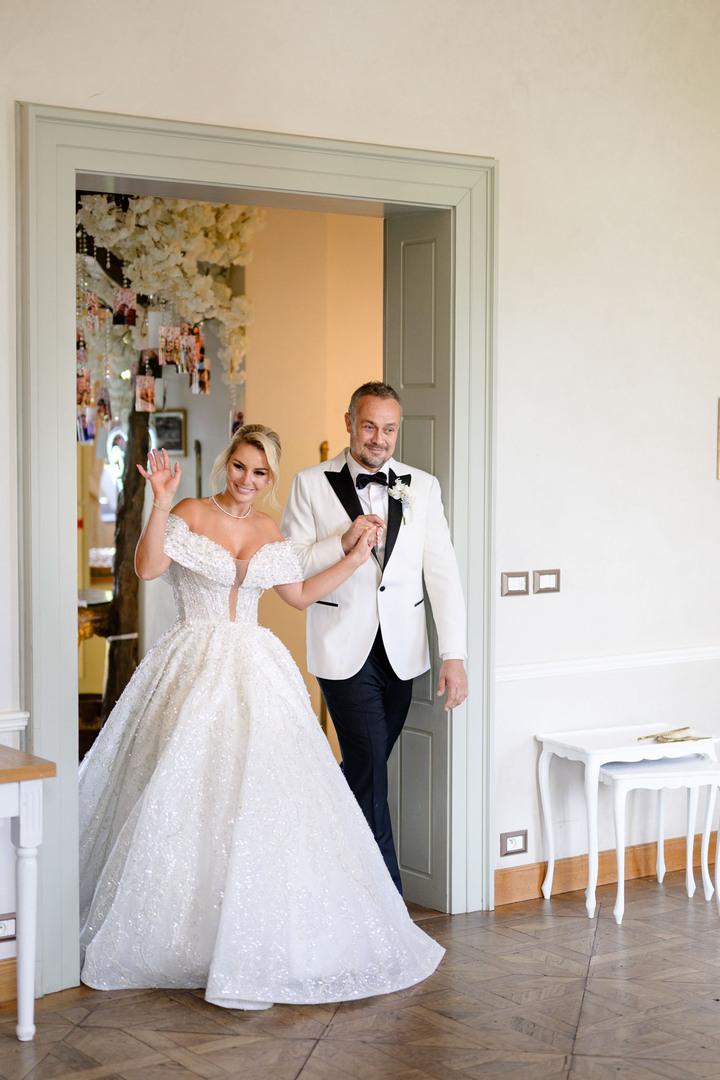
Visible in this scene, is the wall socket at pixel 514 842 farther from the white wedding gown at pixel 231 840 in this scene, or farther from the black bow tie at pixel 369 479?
the black bow tie at pixel 369 479

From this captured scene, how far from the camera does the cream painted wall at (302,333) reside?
6559 mm

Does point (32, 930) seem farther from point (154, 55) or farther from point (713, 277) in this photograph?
point (713, 277)

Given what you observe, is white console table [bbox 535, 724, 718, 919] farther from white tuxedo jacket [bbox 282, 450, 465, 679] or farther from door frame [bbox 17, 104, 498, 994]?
door frame [bbox 17, 104, 498, 994]

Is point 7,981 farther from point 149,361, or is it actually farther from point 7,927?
point 149,361

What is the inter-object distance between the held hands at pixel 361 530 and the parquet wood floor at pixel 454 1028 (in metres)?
1.39

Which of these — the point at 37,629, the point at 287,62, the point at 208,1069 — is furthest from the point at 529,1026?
the point at 287,62

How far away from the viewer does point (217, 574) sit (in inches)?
150

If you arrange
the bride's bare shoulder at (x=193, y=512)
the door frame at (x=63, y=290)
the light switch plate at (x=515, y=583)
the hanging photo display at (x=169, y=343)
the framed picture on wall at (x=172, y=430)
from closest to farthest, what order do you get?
1. the door frame at (x=63, y=290)
2. the bride's bare shoulder at (x=193, y=512)
3. the light switch plate at (x=515, y=583)
4. the hanging photo display at (x=169, y=343)
5. the framed picture on wall at (x=172, y=430)

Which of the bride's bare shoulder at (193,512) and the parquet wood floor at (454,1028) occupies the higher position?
the bride's bare shoulder at (193,512)

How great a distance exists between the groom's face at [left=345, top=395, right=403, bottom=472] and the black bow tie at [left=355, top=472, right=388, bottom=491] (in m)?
0.05

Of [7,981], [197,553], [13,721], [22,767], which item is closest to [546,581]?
[197,553]

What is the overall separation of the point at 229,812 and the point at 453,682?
1.00 meters

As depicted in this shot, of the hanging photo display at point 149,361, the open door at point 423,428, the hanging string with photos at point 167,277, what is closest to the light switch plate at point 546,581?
the open door at point 423,428

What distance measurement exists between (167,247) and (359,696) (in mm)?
2610
